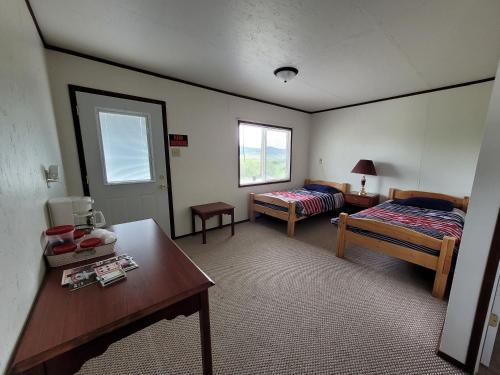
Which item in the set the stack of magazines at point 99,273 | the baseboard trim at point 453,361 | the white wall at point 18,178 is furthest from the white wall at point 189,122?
the baseboard trim at point 453,361

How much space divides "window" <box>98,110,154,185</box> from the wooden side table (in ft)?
11.6

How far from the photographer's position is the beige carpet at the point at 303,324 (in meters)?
1.36

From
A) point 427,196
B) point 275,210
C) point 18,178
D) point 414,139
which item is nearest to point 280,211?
point 275,210

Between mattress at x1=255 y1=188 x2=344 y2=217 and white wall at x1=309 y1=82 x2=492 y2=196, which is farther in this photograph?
mattress at x1=255 y1=188 x2=344 y2=217

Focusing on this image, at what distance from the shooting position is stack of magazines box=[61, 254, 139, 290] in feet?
3.23

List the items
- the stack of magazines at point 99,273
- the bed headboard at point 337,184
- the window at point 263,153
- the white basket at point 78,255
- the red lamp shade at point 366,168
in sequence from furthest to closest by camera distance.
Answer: the bed headboard at point 337,184, the window at point 263,153, the red lamp shade at point 366,168, the white basket at point 78,255, the stack of magazines at point 99,273

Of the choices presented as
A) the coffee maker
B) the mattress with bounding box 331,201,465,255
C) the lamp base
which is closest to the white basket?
the coffee maker

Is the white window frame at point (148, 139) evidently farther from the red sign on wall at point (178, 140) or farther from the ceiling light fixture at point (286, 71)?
the ceiling light fixture at point (286, 71)

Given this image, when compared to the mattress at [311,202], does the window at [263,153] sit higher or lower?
higher

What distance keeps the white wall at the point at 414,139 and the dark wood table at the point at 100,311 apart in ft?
13.0

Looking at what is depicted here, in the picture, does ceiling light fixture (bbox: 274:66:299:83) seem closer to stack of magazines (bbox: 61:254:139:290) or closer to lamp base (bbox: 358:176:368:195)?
stack of magazines (bbox: 61:254:139:290)

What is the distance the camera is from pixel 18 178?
2.92 ft

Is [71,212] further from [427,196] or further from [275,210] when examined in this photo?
[427,196]

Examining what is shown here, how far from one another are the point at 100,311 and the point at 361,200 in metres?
4.05
